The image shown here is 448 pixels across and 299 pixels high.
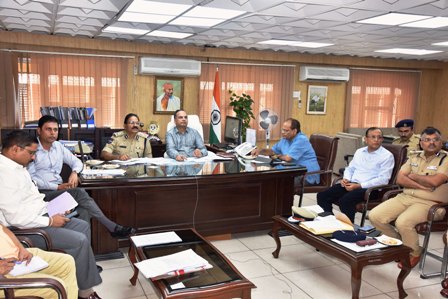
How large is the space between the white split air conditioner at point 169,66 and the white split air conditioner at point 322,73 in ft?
7.49

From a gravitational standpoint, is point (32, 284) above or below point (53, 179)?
below

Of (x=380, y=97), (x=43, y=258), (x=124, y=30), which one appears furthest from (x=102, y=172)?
(x=380, y=97)

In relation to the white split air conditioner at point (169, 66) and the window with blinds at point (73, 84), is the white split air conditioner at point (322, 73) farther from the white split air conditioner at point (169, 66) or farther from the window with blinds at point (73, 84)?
the window with blinds at point (73, 84)

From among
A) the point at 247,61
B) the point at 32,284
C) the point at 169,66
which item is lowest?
the point at 32,284

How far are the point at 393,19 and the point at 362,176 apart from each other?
5.85 feet

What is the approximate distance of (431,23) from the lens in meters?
4.49

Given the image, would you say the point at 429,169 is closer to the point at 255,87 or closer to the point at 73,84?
the point at 255,87

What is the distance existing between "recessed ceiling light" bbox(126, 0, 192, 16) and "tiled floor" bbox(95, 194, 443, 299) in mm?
2438

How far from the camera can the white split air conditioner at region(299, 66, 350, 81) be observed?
7.97m

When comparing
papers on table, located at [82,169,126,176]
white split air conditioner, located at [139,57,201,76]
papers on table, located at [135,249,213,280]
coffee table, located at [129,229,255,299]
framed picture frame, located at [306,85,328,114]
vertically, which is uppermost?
white split air conditioner, located at [139,57,201,76]

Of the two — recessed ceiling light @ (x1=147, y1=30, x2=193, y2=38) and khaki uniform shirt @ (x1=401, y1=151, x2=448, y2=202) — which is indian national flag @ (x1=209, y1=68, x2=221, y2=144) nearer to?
recessed ceiling light @ (x1=147, y1=30, x2=193, y2=38)

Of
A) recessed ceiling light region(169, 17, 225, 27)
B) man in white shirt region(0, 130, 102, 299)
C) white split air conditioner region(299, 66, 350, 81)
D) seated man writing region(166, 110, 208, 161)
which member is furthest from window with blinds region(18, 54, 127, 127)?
man in white shirt region(0, 130, 102, 299)

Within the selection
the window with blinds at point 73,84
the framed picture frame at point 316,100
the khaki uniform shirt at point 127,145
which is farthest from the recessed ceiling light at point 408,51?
the khaki uniform shirt at point 127,145

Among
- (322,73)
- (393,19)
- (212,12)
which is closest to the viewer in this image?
(212,12)
